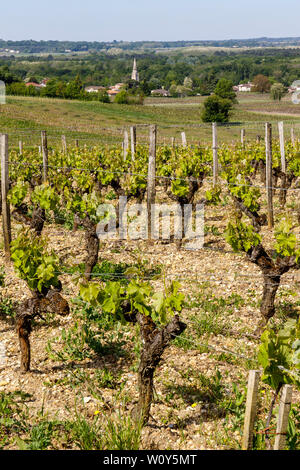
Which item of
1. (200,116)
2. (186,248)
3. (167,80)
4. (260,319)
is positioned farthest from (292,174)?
(167,80)

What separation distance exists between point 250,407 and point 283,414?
315 mm

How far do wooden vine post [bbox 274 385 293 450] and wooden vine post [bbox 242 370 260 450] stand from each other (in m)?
0.22

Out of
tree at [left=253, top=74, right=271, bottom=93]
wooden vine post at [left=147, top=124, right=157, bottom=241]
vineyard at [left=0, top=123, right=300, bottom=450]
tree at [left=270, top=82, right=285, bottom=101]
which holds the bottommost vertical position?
vineyard at [left=0, top=123, right=300, bottom=450]

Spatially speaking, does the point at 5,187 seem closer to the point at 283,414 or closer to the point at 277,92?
the point at 283,414

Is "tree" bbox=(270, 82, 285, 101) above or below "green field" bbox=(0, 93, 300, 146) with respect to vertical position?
above

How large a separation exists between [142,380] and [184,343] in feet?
5.27

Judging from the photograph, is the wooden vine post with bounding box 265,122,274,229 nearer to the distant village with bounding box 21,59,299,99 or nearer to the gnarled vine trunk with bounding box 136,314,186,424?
the gnarled vine trunk with bounding box 136,314,186,424

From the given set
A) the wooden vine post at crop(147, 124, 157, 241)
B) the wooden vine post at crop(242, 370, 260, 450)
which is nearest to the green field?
the wooden vine post at crop(147, 124, 157, 241)

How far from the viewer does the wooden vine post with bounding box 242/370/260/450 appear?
3791mm

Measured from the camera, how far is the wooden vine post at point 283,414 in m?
3.58

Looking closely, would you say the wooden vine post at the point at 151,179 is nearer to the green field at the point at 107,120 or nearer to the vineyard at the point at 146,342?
the vineyard at the point at 146,342

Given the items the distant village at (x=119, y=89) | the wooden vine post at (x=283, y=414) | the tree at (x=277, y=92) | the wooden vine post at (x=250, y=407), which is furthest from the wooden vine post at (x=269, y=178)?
the tree at (x=277, y=92)

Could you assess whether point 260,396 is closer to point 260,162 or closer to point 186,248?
point 186,248
